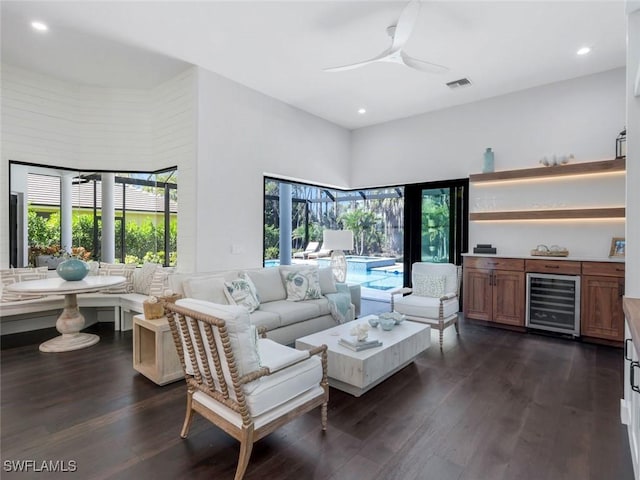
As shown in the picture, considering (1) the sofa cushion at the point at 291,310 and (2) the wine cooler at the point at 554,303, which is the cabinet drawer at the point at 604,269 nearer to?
(2) the wine cooler at the point at 554,303

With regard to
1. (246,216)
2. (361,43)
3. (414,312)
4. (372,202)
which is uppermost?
(361,43)

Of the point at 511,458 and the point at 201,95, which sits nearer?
the point at 511,458

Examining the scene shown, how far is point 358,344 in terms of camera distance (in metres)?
2.98

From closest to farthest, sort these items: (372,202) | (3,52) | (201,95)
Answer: (3,52) → (201,95) → (372,202)

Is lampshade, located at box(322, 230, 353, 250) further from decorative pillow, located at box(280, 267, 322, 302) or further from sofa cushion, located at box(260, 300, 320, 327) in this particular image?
sofa cushion, located at box(260, 300, 320, 327)

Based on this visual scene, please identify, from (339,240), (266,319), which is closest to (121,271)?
(266,319)

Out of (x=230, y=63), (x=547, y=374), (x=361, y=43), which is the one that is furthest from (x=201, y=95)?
(x=547, y=374)

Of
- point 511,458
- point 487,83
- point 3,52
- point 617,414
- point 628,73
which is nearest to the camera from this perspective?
point 511,458

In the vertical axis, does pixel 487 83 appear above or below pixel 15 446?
above

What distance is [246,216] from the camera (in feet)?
16.5

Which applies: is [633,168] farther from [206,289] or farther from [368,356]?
[206,289]

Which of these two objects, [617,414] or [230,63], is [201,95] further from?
[617,414]

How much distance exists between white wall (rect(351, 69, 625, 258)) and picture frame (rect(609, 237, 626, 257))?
0.25ft

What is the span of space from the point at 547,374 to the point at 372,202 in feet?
14.7
